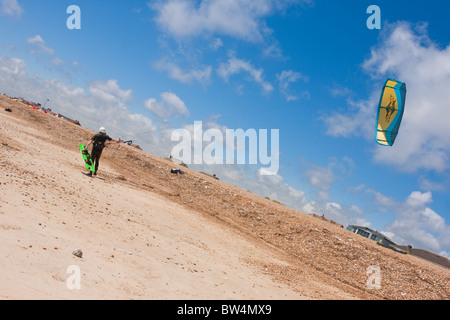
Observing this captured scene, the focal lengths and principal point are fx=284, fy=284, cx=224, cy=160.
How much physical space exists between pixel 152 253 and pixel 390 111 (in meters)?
15.0

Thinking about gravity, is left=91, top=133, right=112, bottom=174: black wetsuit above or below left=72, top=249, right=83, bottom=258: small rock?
above

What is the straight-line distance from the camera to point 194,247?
31.7ft

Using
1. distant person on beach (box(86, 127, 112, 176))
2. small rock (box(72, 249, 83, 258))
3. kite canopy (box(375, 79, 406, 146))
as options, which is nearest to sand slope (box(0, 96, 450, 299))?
small rock (box(72, 249, 83, 258))

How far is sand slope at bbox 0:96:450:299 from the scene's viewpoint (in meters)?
4.89

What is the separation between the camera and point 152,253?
7.39 m

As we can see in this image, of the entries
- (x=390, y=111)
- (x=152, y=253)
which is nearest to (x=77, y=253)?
(x=152, y=253)

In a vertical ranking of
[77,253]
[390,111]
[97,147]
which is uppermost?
[390,111]

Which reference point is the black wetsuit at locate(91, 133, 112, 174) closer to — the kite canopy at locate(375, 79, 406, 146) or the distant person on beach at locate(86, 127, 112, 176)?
the distant person on beach at locate(86, 127, 112, 176)

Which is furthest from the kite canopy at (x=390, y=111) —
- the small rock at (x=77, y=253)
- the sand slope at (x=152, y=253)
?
the small rock at (x=77, y=253)

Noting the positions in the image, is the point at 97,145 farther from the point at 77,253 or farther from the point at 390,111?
the point at 390,111

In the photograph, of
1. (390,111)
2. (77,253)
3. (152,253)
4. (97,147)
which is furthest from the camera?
(390,111)

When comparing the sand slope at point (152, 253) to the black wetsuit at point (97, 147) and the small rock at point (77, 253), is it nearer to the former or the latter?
the small rock at point (77, 253)

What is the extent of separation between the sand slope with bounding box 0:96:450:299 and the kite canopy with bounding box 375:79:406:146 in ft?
22.6
